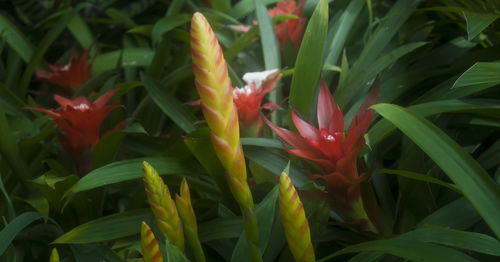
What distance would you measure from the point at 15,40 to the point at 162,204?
119 centimetres

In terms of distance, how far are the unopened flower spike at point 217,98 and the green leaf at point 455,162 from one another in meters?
0.26

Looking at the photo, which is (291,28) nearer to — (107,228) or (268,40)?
(268,40)

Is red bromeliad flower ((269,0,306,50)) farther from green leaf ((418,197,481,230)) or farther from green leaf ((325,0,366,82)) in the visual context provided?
green leaf ((418,197,481,230))

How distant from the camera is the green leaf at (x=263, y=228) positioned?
0.71 m

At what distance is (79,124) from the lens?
101 cm

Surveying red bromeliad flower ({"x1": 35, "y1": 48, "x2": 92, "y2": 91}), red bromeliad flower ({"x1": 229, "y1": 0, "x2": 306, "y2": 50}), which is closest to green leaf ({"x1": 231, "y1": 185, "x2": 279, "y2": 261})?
red bromeliad flower ({"x1": 229, "y1": 0, "x2": 306, "y2": 50})

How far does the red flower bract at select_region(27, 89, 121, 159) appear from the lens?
3.26 ft

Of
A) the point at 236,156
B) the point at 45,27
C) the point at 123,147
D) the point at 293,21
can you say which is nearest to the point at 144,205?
the point at 123,147

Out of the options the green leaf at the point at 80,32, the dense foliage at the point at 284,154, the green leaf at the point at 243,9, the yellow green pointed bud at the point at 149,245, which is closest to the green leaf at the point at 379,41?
the dense foliage at the point at 284,154

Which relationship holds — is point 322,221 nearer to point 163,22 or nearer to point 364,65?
point 364,65

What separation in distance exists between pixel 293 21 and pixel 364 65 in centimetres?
31

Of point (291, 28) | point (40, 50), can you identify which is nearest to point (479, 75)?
point (291, 28)

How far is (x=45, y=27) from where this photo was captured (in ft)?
5.56

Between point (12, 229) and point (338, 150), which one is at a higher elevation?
point (338, 150)
